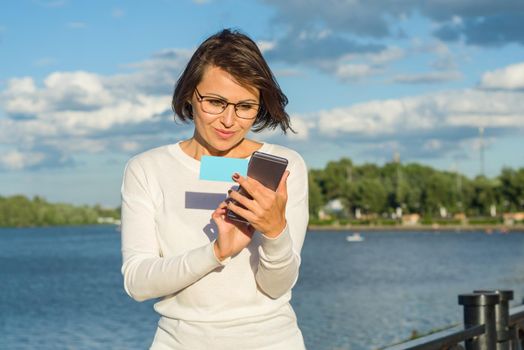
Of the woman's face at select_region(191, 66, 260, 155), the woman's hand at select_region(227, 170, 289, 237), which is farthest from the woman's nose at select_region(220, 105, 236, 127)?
the woman's hand at select_region(227, 170, 289, 237)

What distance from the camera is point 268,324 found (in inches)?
99.3

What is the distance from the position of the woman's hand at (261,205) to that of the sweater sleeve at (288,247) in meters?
0.06

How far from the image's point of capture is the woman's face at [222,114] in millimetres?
2506

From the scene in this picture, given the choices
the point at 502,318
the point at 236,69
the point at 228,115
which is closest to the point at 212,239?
the point at 228,115

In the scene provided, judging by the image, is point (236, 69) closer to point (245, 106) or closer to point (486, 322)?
point (245, 106)

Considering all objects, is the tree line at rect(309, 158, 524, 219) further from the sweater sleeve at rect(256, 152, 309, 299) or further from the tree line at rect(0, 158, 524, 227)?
the sweater sleeve at rect(256, 152, 309, 299)

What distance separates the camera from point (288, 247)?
243 cm

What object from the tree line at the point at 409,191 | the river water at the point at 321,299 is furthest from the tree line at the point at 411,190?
the river water at the point at 321,299

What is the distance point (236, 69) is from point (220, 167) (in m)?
0.28

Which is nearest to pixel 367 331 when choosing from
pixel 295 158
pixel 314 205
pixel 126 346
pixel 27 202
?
pixel 126 346

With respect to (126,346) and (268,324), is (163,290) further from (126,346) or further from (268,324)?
(126,346)

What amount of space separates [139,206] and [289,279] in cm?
49

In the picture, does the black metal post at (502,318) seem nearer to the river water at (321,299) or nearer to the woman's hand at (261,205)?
the woman's hand at (261,205)

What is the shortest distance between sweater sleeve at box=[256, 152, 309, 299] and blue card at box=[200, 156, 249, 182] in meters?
0.21
